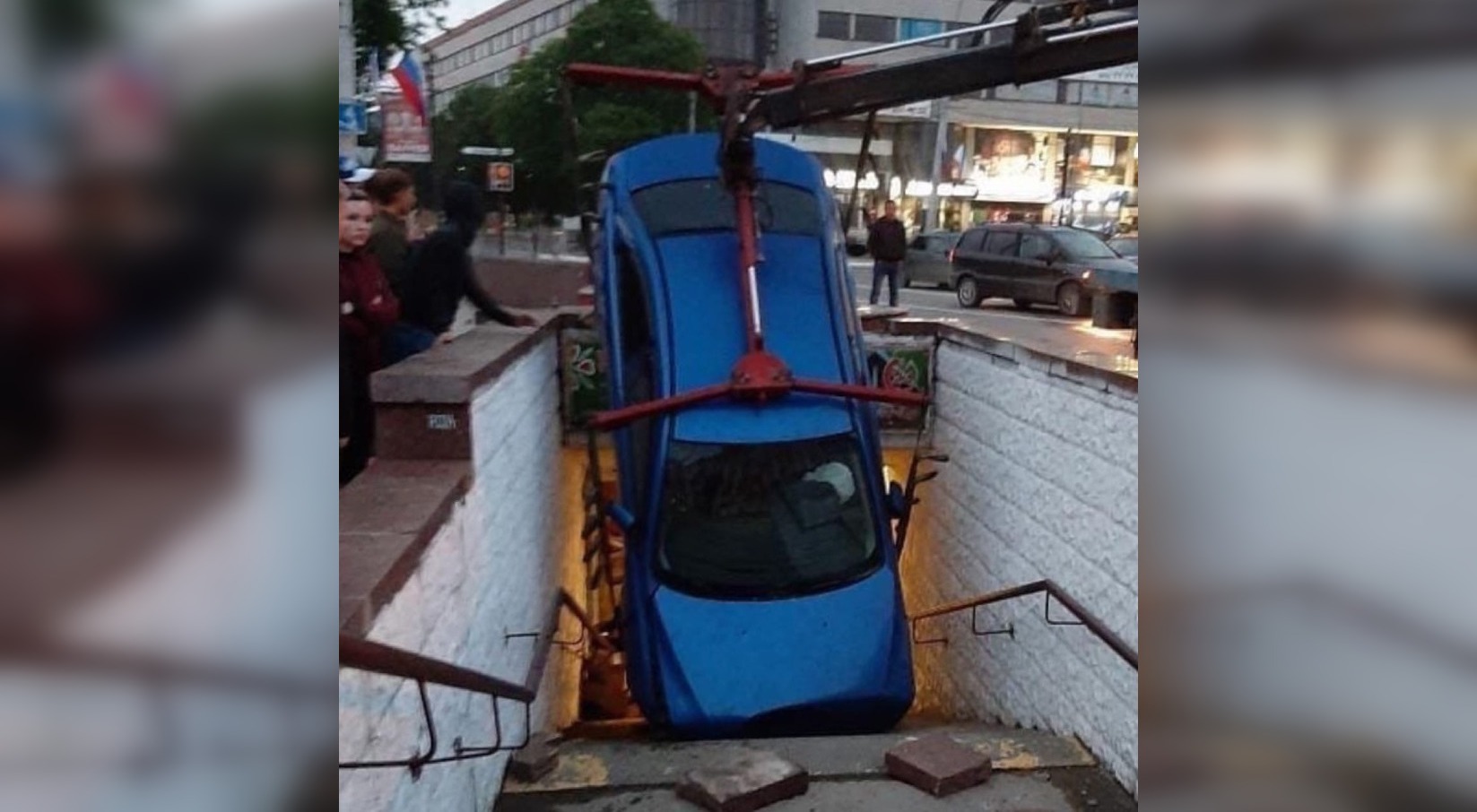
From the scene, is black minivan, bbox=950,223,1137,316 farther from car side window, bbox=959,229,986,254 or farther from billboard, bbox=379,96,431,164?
billboard, bbox=379,96,431,164

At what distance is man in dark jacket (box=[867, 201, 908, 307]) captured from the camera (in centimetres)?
1308

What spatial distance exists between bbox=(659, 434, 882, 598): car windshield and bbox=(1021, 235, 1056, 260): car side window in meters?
11.0

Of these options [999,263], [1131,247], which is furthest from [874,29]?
[1131,247]

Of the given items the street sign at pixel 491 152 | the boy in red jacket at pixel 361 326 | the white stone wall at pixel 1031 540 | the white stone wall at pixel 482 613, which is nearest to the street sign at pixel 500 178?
the street sign at pixel 491 152

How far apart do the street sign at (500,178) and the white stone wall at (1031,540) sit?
11867mm

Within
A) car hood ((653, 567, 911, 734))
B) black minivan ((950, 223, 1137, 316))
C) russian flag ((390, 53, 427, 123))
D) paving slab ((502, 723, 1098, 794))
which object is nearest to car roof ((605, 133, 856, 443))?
car hood ((653, 567, 911, 734))

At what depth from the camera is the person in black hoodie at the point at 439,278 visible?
17.1ft

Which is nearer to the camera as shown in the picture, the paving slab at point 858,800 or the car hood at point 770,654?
the paving slab at point 858,800

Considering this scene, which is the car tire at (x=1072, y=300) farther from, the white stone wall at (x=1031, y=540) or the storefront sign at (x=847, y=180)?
the storefront sign at (x=847, y=180)

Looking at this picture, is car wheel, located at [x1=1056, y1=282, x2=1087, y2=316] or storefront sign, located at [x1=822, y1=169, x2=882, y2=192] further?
storefront sign, located at [x1=822, y1=169, x2=882, y2=192]

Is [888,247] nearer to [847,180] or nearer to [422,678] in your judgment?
[422,678]

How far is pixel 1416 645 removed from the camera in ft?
2.30

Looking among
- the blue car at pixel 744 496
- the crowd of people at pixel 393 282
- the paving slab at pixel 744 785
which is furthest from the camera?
the blue car at pixel 744 496

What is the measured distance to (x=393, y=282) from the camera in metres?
5.22
